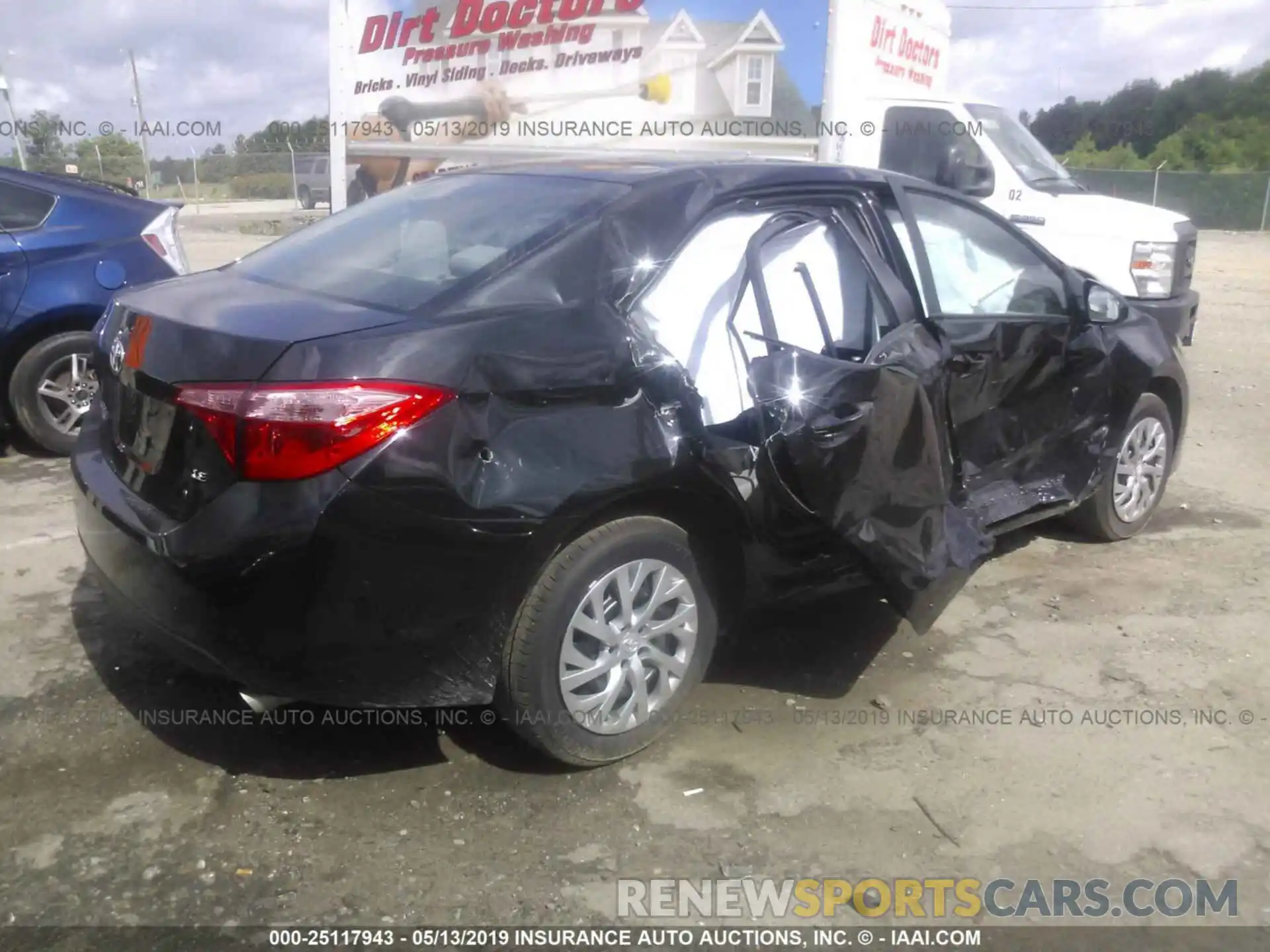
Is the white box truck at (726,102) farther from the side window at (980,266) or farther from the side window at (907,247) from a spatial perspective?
the side window at (907,247)

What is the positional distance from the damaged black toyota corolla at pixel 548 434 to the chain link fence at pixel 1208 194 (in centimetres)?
3236

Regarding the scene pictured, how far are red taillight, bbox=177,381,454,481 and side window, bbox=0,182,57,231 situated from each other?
3.97 meters

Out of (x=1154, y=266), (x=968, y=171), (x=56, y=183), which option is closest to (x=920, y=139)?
(x=968, y=171)

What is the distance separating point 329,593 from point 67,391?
409 cm

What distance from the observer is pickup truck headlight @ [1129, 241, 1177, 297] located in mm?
7789

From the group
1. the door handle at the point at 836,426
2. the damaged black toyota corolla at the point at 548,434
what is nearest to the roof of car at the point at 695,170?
the damaged black toyota corolla at the point at 548,434

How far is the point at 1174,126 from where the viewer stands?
56281mm

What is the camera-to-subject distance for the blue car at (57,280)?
5.67m

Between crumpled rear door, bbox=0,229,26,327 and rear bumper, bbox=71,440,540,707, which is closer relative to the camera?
rear bumper, bbox=71,440,540,707

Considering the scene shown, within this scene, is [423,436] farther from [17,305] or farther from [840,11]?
[840,11]

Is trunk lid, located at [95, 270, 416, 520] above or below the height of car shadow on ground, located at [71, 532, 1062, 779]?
above

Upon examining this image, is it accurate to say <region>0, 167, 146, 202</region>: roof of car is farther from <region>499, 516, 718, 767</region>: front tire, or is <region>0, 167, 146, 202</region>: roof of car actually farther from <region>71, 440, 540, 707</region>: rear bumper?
<region>499, 516, 718, 767</region>: front tire

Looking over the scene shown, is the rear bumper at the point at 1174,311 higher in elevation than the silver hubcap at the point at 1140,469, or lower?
higher

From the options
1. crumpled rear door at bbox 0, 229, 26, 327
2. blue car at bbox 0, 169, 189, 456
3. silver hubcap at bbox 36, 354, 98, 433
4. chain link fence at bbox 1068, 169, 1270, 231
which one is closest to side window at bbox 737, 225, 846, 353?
blue car at bbox 0, 169, 189, 456
